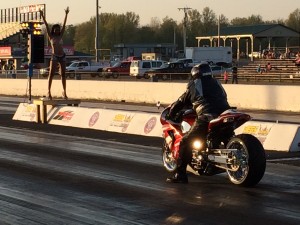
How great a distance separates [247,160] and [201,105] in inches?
42.2

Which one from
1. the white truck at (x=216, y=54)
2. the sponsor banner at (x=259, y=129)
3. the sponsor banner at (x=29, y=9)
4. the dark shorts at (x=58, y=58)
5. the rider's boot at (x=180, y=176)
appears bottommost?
the rider's boot at (x=180, y=176)

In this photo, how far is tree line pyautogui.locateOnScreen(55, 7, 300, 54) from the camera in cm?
14888

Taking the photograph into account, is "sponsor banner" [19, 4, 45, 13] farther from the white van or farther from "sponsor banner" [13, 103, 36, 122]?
"sponsor banner" [13, 103, 36, 122]

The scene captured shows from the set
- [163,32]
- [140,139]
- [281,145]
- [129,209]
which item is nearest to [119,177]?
[129,209]

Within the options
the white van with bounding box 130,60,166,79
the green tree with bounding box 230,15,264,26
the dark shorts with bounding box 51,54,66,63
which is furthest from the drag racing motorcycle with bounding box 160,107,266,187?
the green tree with bounding box 230,15,264,26

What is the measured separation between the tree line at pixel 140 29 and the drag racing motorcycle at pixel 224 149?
132 meters

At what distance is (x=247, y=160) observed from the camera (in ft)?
31.1

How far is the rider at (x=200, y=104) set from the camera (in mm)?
9906

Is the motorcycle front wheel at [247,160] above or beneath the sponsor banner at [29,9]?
beneath

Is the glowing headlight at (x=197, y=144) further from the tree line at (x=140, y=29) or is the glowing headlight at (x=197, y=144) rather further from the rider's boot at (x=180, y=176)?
the tree line at (x=140, y=29)

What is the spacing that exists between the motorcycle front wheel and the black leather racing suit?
0.48 metres

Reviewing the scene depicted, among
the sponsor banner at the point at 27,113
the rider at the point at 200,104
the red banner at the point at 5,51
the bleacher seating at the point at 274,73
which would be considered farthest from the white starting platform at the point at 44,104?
the red banner at the point at 5,51

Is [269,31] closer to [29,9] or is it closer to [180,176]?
[29,9]

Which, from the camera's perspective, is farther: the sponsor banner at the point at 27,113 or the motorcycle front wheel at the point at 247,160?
the sponsor banner at the point at 27,113
